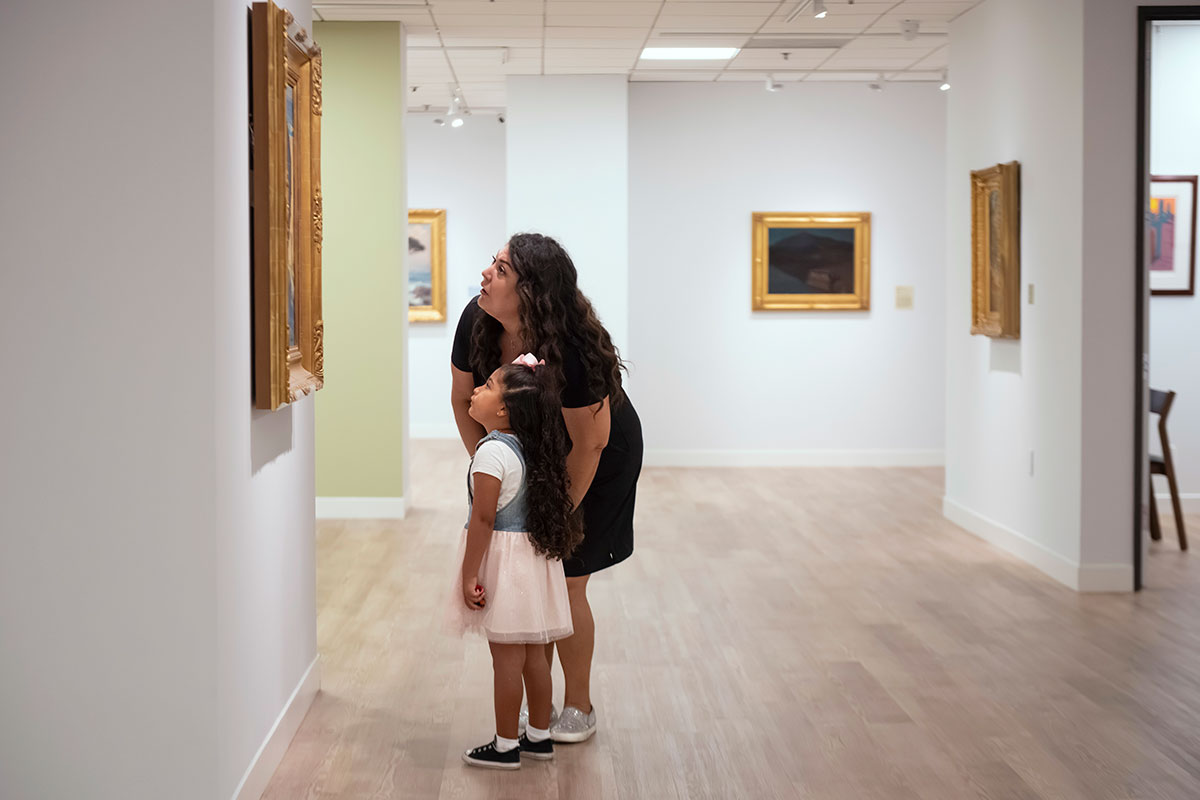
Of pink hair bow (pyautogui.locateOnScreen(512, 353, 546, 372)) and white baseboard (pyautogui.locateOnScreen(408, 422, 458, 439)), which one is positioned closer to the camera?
pink hair bow (pyautogui.locateOnScreen(512, 353, 546, 372))

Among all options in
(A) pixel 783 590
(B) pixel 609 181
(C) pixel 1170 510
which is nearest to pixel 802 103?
(B) pixel 609 181

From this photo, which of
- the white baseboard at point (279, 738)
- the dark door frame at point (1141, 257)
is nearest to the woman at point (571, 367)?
the white baseboard at point (279, 738)

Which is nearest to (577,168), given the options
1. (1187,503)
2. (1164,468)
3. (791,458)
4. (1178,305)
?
(791,458)

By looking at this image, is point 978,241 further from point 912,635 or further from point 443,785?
point 443,785

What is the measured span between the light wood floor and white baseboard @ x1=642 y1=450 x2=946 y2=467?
10.8ft

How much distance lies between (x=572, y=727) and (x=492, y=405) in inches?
47.2

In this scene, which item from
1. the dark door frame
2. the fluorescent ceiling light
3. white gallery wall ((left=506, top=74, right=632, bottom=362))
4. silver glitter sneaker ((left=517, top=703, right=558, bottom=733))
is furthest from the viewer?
white gallery wall ((left=506, top=74, right=632, bottom=362))

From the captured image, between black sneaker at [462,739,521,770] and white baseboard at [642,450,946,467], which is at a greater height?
white baseboard at [642,450,946,467]

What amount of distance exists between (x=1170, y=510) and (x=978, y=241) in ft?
8.35

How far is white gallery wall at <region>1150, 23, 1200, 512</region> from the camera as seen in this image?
810 centimetres

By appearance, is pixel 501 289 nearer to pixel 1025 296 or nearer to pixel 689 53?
pixel 1025 296

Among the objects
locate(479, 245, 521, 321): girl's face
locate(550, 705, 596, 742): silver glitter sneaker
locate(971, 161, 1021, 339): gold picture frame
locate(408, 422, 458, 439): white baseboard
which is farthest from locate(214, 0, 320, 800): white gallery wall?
locate(408, 422, 458, 439): white baseboard

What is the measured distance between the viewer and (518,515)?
3.46 m

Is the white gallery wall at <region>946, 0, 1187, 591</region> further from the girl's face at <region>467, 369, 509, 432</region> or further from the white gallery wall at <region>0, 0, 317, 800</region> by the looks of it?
the white gallery wall at <region>0, 0, 317, 800</region>
